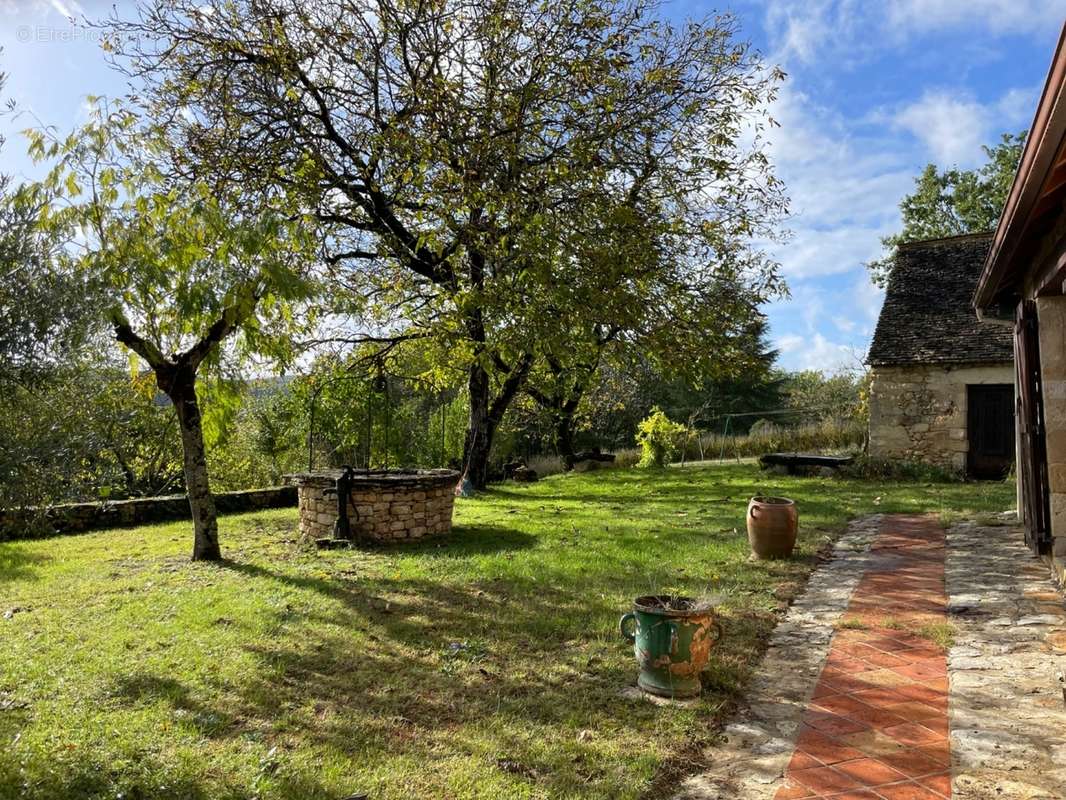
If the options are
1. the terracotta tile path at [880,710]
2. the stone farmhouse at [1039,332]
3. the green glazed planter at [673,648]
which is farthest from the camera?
the stone farmhouse at [1039,332]

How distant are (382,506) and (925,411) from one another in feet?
41.2

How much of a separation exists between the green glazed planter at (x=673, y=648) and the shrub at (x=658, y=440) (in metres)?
17.7

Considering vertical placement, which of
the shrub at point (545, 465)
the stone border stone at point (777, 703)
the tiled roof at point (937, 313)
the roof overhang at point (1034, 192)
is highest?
the tiled roof at point (937, 313)

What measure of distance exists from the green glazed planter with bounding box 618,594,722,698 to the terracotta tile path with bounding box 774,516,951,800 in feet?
2.25

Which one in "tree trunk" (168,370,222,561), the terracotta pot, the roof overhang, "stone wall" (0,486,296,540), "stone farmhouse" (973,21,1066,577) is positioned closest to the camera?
the roof overhang

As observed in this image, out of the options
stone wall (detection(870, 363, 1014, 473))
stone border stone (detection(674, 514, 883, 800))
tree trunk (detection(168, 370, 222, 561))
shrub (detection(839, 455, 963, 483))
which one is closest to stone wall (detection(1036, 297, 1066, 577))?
stone border stone (detection(674, 514, 883, 800))

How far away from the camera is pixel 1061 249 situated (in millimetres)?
5414

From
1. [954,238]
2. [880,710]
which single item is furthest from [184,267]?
[954,238]

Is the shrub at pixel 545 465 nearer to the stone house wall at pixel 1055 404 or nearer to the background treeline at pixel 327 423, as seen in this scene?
the background treeline at pixel 327 423

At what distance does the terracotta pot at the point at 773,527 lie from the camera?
7898 mm

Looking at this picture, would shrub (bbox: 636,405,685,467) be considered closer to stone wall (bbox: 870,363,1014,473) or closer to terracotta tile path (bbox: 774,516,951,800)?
stone wall (bbox: 870,363,1014,473)

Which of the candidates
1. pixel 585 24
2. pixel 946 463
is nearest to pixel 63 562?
pixel 585 24

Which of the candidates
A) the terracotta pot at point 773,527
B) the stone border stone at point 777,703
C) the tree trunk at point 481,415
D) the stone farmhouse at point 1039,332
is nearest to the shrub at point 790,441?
the tree trunk at point 481,415

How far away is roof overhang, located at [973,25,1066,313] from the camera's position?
11.5ft
